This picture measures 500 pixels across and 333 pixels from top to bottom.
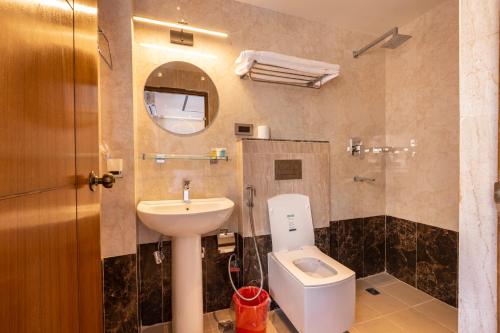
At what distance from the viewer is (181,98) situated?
1.79 m

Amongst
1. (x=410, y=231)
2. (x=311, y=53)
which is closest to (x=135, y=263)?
(x=311, y=53)

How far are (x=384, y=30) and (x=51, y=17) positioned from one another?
2.85 meters

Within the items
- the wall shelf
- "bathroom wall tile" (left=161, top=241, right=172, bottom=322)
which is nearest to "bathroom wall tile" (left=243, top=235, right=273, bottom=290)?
"bathroom wall tile" (left=161, top=241, right=172, bottom=322)

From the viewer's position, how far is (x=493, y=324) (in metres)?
0.68

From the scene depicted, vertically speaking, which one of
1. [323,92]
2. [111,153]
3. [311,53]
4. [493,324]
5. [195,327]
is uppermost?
[311,53]

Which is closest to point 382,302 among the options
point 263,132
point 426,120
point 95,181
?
point 426,120

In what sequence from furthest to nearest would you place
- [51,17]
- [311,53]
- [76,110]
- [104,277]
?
[311,53] → [104,277] → [76,110] → [51,17]

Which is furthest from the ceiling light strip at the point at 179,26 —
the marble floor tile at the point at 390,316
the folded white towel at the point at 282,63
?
the marble floor tile at the point at 390,316

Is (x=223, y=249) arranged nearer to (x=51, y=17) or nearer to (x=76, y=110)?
(x=76, y=110)

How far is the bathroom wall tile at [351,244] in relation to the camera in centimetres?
224

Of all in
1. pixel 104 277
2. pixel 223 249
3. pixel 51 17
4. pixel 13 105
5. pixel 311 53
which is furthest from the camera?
pixel 311 53

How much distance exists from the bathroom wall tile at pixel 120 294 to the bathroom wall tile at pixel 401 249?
242cm

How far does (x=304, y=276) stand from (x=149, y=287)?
44.2 inches

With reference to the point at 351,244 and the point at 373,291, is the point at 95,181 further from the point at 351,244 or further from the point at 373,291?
the point at 373,291
